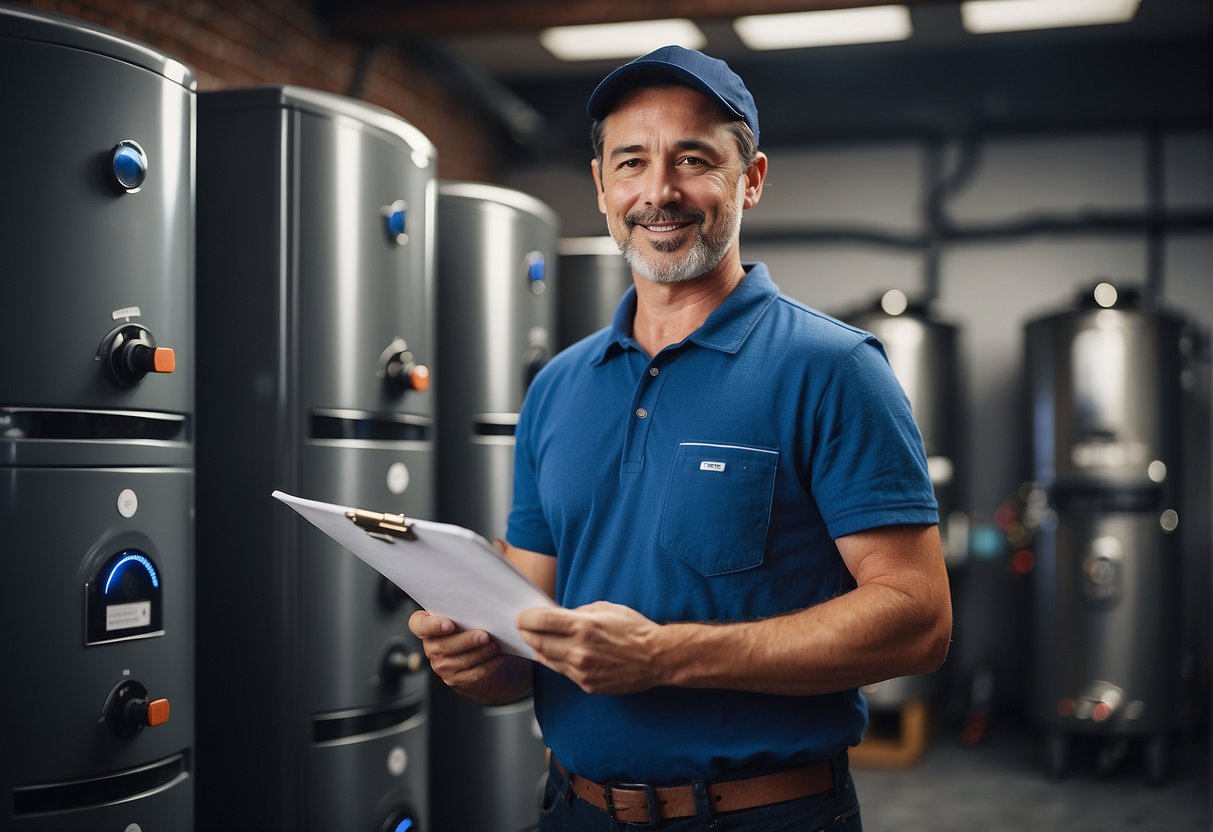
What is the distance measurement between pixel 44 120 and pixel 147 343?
0.37 m

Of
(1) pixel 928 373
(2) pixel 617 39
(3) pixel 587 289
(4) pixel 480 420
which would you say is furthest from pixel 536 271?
(1) pixel 928 373

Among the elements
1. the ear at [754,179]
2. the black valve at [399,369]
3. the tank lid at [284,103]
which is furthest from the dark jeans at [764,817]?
the tank lid at [284,103]

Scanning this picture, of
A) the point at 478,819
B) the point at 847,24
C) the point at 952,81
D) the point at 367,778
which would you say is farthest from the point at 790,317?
the point at 952,81

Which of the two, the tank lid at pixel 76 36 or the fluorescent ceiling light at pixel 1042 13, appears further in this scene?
the fluorescent ceiling light at pixel 1042 13

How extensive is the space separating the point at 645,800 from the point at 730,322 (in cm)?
62

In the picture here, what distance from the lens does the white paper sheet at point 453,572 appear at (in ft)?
3.74

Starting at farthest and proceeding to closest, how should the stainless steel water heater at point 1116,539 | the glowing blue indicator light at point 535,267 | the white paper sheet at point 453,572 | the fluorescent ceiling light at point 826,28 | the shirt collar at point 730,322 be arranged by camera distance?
the fluorescent ceiling light at point 826,28
the stainless steel water heater at point 1116,539
the glowing blue indicator light at point 535,267
the shirt collar at point 730,322
the white paper sheet at point 453,572

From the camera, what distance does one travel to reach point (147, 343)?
181cm

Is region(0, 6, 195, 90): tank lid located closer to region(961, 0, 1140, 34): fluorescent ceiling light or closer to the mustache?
the mustache

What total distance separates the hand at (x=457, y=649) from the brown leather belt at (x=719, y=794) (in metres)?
0.22

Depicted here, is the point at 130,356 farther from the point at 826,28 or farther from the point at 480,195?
the point at 826,28

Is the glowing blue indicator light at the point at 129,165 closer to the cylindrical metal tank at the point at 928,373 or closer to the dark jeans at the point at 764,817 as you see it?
the dark jeans at the point at 764,817

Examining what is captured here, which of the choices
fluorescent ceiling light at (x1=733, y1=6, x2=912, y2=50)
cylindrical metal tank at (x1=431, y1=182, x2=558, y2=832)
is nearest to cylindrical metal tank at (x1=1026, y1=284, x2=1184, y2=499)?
fluorescent ceiling light at (x1=733, y1=6, x2=912, y2=50)

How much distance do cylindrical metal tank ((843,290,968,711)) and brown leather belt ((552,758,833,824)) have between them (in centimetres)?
374
